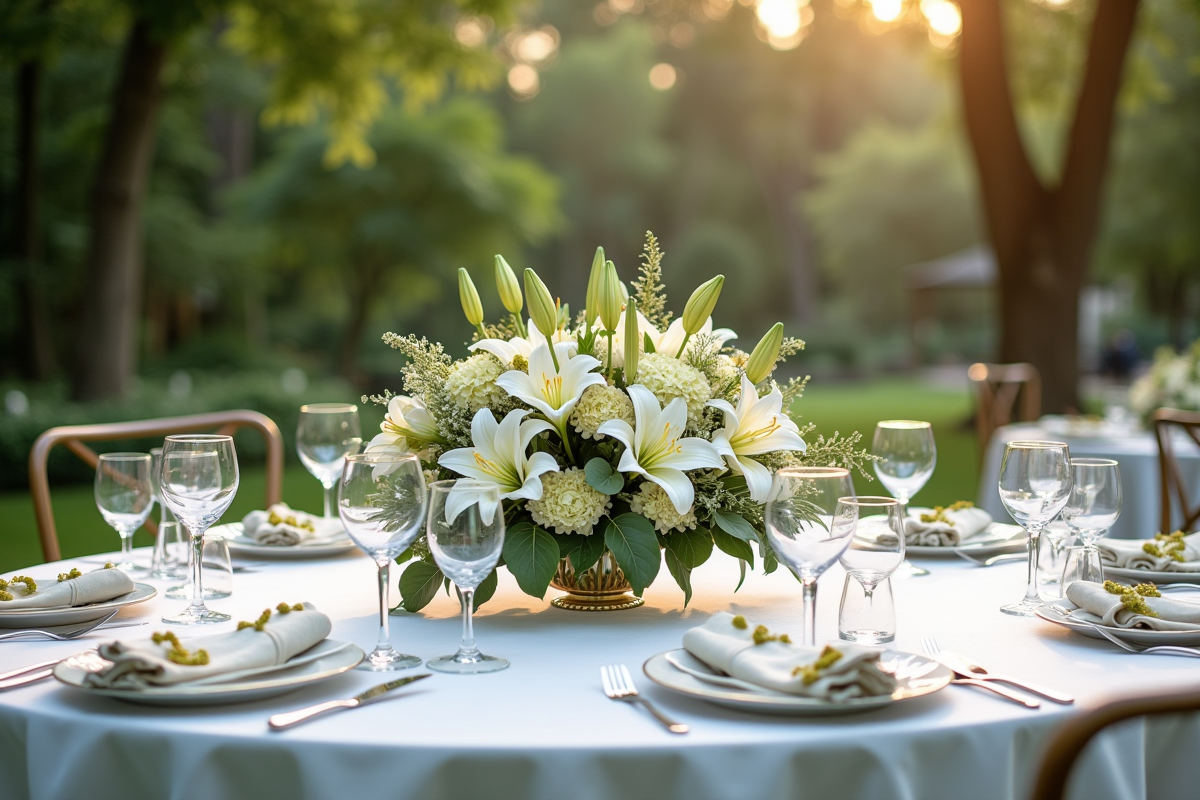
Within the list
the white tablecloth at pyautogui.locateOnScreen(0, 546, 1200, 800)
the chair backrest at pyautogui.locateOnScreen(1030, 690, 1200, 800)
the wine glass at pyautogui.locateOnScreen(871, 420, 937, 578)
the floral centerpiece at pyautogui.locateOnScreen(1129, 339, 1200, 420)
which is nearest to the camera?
the chair backrest at pyautogui.locateOnScreen(1030, 690, 1200, 800)

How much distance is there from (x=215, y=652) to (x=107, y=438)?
87.1 inches

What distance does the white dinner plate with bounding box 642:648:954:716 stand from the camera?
1.51 m

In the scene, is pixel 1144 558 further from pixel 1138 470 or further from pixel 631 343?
pixel 1138 470

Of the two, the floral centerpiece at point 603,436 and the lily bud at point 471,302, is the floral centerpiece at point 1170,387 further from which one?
the lily bud at point 471,302

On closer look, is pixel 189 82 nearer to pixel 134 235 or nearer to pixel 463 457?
pixel 134 235

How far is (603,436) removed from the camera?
6.67 ft

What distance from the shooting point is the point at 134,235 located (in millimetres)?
11609

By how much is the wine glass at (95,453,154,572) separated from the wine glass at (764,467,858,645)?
1.37m

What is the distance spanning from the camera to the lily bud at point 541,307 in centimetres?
204

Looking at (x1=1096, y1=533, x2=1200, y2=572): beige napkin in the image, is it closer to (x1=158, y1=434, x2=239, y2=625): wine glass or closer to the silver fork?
the silver fork

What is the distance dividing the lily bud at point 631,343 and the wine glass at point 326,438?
0.92 metres

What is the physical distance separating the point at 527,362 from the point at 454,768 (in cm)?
88

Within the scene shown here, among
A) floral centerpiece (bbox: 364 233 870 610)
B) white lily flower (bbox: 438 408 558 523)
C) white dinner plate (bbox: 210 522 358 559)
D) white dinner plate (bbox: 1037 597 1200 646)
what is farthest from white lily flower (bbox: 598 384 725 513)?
white dinner plate (bbox: 210 522 358 559)

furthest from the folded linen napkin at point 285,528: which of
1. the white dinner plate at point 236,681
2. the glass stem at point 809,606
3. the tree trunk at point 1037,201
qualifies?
the tree trunk at point 1037,201
